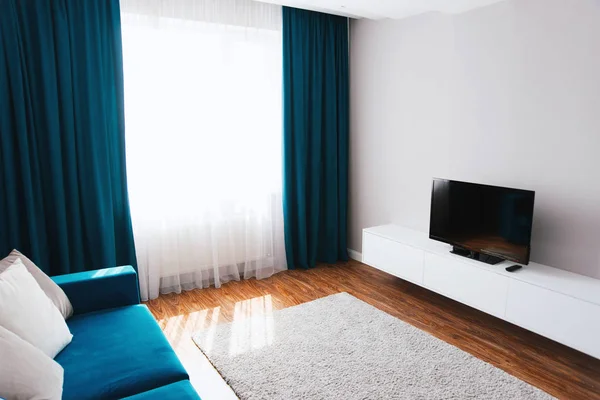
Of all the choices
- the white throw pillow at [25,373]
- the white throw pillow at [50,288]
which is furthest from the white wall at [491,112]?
the white throw pillow at [25,373]

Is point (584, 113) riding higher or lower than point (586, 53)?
lower

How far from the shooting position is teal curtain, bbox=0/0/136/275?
116 inches

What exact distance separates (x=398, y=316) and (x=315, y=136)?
208cm

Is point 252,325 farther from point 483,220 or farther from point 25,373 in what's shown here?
point 483,220

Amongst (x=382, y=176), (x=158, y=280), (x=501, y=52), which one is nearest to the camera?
(x=501, y=52)

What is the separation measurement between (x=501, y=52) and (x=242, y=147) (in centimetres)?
239

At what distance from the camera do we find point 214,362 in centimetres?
263

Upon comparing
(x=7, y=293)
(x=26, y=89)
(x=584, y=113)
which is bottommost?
(x=7, y=293)

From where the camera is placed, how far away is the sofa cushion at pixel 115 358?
1707 millimetres

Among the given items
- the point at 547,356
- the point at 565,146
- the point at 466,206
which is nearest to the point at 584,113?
the point at 565,146

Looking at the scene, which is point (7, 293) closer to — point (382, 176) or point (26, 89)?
point (26, 89)

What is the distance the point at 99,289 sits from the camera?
95.5 inches

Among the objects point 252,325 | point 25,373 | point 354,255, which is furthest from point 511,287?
point 25,373

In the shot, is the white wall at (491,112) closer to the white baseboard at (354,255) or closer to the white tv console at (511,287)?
the white tv console at (511,287)
